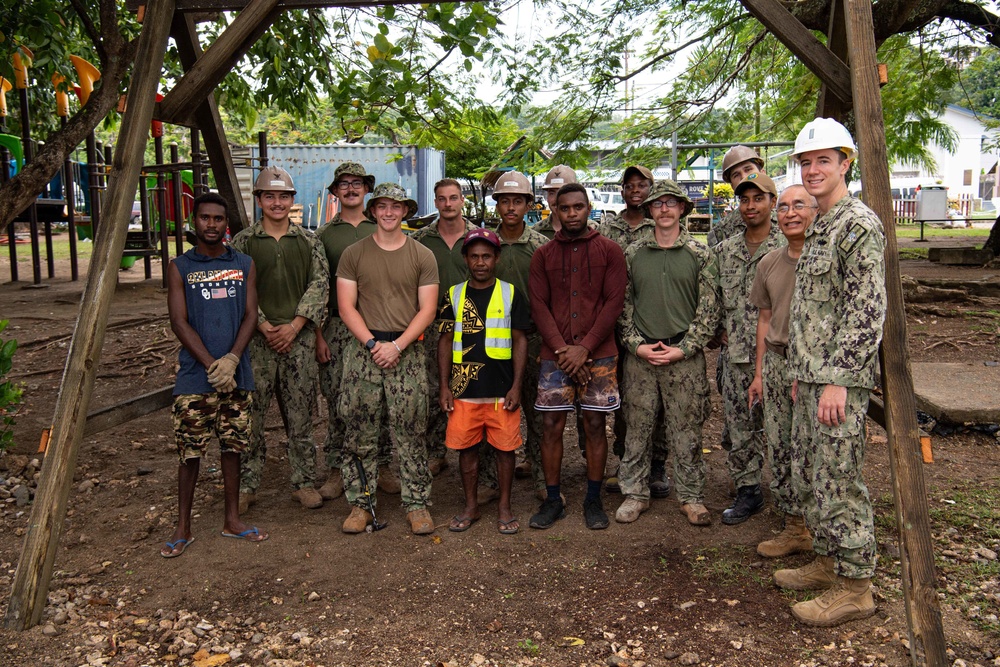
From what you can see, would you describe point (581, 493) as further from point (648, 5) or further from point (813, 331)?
point (648, 5)

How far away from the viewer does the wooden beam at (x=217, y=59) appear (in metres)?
4.64

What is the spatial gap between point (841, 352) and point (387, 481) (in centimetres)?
317

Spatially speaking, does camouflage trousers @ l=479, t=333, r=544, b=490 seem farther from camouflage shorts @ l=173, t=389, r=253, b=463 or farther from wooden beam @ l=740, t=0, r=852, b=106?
wooden beam @ l=740, t=0, r=852, b=106

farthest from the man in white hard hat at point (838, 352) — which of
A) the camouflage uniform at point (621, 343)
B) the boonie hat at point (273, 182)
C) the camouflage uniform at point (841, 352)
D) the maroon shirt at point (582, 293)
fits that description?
the boonie hat at point (273, 182)

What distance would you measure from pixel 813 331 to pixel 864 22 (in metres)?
1.48

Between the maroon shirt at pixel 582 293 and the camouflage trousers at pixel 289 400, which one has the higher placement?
the maroon shirt at pixel 582 293

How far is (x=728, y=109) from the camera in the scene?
1041 cm

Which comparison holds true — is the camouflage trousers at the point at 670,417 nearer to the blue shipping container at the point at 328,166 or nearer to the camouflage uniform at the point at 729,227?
the camouflage uniform at the point at 729,227

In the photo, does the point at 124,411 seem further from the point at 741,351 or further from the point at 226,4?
the point at 741,351

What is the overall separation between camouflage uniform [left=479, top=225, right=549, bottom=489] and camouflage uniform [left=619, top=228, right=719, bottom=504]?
2.03 feet

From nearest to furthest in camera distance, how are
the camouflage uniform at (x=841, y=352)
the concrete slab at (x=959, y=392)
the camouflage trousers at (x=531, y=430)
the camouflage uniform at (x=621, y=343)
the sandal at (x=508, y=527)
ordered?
the camouflage uniform at (x=841, y=352)
the sandal at (x=508, y=527)
the camouflage uniform at (x=621, y=343)
the camouflage trousers at (x=531, y=430)
the concrete slab at (x=959, y=392)

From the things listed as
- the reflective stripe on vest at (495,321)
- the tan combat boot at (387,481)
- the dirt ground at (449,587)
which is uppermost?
the reflective stripe on vest at (495,321)

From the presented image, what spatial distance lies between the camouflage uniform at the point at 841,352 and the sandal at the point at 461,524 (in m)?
1.94

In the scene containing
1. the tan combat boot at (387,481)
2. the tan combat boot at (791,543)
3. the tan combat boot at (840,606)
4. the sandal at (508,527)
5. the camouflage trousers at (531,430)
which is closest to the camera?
the tan combat boot at (840,606)
